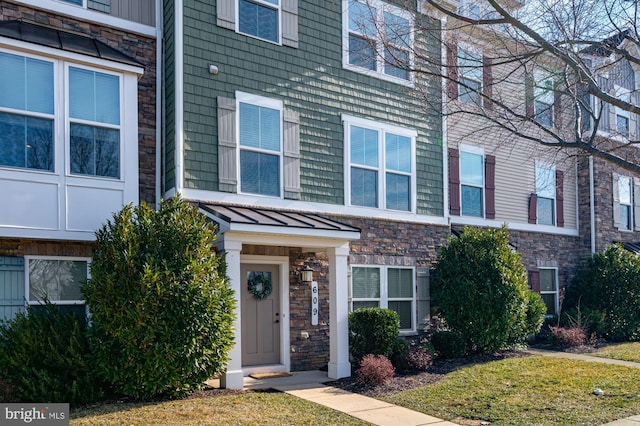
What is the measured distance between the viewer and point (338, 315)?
10.6 m

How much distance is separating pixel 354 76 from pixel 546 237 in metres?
8.13

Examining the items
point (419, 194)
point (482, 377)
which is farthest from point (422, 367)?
point (419, 194)

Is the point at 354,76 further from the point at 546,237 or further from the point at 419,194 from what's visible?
the point at 546,237

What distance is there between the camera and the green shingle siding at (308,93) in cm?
1027

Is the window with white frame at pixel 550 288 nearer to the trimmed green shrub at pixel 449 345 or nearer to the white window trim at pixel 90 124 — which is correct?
the trimmed green shrub at pixel 449 345

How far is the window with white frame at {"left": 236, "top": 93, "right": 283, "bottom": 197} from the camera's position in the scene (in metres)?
10.8

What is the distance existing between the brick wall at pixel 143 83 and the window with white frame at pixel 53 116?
0.60 m

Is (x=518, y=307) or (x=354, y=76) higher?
(x=354, y=76)

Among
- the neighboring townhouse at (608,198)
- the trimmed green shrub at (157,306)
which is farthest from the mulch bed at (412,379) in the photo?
the neighboring townhouse at (608,198)

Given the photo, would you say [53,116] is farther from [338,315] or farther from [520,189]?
[520,189]

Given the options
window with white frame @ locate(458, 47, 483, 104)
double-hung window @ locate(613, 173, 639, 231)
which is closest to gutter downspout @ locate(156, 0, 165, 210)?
window with white frame @ locate(458, 47, 483, 104)

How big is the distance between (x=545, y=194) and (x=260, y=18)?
1018cm

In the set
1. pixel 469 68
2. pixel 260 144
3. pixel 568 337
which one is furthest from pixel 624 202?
pixel 260 144

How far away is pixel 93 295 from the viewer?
8.32 metres
